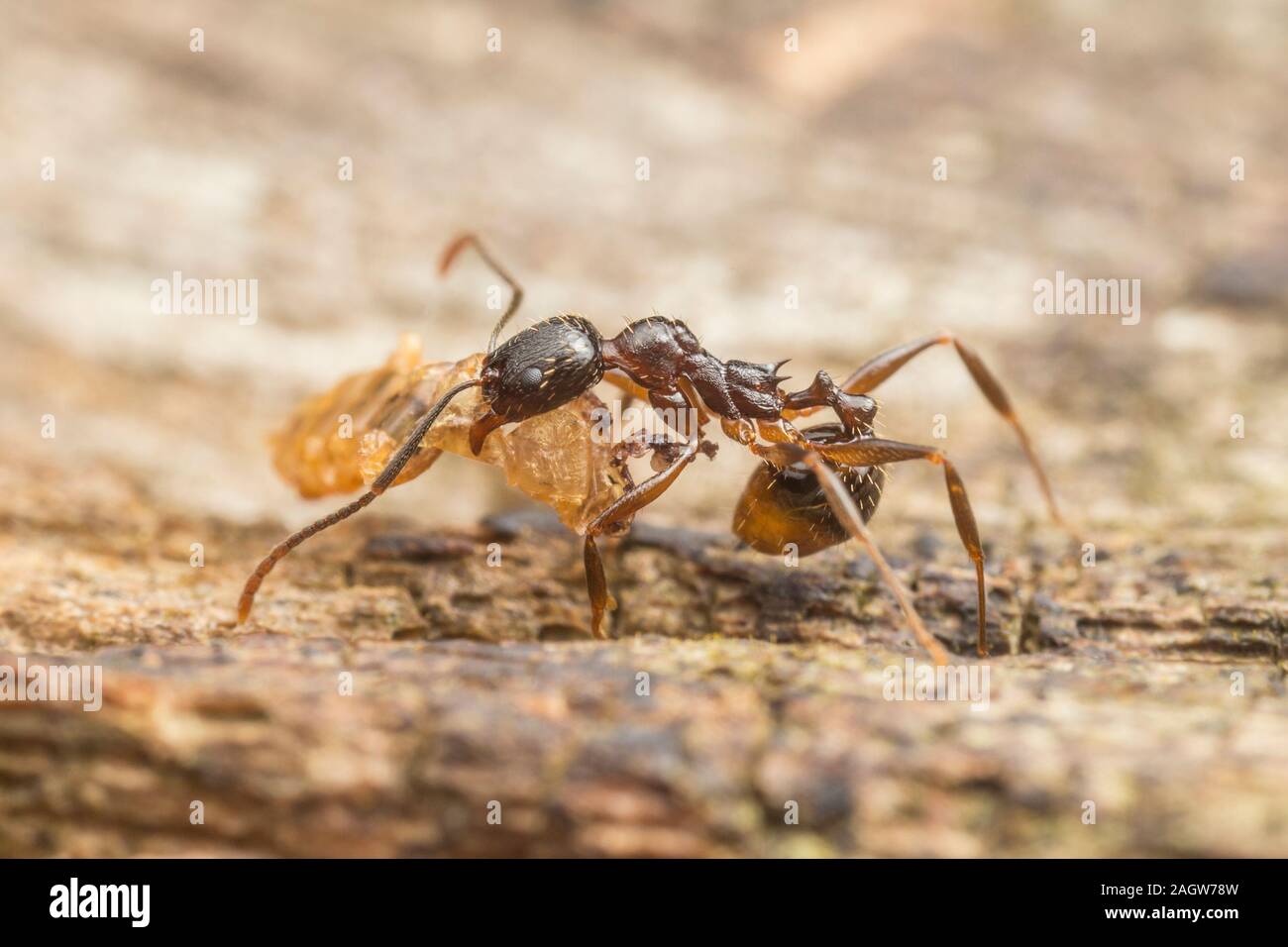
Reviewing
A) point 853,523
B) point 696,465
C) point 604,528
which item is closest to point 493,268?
point 696,465

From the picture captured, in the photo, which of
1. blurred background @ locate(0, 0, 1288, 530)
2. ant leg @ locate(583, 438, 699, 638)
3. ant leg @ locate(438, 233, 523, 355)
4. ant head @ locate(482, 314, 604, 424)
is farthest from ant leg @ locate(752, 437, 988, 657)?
ant leg @ locate(438, 233, 523, 355)

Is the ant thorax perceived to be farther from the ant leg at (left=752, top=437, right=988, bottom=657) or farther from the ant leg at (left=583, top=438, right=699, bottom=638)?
the ant leg at (left=583, top=438, right=699, bottom=638)

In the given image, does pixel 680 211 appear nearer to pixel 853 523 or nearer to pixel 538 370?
pixel 538 370

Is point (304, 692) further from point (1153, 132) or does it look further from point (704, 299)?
point (1153, 132)

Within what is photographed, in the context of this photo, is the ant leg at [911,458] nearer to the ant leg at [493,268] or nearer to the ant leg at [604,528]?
the ant leg at [604,528]

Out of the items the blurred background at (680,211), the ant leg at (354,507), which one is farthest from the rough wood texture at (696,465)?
the ant leg at (354,507)
